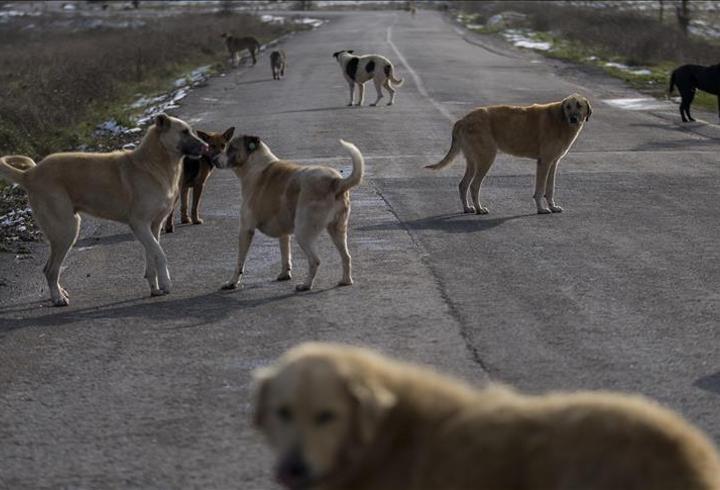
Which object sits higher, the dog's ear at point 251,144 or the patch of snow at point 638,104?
the dog's ear at point 251,144

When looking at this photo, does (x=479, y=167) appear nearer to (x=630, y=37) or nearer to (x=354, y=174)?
(x=354, y=174)

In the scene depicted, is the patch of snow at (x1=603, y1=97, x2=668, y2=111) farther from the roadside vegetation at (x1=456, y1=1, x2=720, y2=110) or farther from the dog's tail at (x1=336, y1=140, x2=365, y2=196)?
the dog's tail at (x1=336, y1=140, x2=365, y2=196)

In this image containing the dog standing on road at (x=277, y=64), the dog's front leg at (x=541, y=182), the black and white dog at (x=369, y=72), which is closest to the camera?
the dog's front leg at (x=541, y=182)

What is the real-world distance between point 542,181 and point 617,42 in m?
34.0

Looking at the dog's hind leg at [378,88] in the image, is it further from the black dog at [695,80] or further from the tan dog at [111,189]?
the tan dog at [111,189]

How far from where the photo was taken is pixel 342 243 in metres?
10.8

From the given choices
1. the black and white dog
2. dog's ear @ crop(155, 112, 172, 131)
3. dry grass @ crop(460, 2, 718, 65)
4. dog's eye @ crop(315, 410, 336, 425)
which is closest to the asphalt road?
dog's ear @ crop(155, 112, 172, 131)

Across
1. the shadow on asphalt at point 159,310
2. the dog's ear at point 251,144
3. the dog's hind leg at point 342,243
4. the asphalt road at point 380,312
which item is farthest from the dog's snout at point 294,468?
the dog's ear at point 251,144

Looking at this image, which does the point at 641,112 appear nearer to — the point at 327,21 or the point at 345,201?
the point at 345,201

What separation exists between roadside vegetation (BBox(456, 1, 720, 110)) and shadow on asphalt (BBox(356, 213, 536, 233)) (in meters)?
15.2

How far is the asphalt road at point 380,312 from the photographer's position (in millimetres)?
7031

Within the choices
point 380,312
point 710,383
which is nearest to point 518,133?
point 380,312

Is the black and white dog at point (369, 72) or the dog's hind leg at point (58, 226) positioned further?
the black and white dog at point (369, 72)

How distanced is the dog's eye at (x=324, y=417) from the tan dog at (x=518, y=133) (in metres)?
11.0
